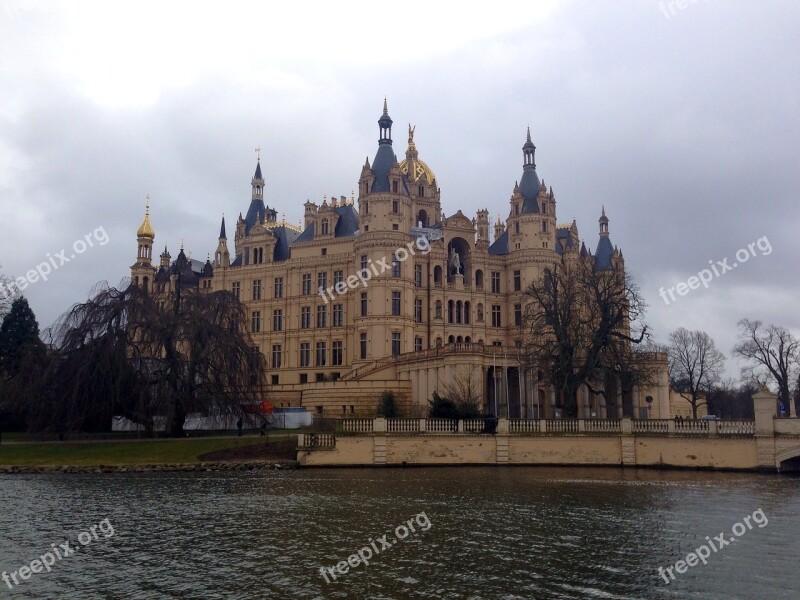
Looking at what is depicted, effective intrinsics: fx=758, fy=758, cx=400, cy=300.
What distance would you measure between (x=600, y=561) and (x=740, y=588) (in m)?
3.13

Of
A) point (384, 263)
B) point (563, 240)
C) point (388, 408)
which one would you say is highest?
point (563, 240)

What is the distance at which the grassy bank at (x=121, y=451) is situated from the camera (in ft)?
136

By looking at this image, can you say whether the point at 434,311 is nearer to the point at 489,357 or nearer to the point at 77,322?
the point at 489,357

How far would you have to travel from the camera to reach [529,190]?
239 ft

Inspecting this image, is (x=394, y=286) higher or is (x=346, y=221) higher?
(x=346, y=221)

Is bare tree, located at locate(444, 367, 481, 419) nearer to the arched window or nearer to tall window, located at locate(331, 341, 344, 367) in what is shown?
the arched window

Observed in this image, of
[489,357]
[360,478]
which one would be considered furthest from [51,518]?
[489,357]

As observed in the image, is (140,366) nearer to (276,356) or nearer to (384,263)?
(384,263)

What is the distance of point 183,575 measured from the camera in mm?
16922

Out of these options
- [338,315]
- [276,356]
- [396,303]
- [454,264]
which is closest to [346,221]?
[338,315]

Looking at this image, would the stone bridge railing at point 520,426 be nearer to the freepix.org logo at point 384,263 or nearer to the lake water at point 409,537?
the lake water at point 409,537

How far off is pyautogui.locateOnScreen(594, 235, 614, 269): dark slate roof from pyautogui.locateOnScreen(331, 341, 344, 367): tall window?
2899 cm

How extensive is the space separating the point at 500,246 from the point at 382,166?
15.3 meters

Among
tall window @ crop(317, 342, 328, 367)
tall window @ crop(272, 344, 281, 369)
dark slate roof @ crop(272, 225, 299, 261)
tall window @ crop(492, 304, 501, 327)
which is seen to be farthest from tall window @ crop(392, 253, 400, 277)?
tall window @ crop(272, 344, 281, 369)
